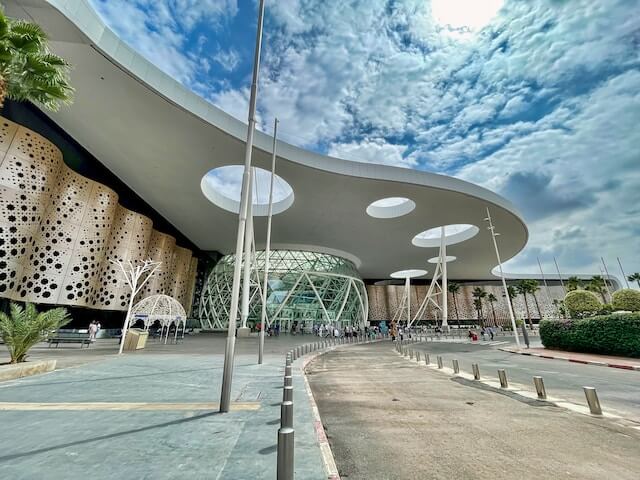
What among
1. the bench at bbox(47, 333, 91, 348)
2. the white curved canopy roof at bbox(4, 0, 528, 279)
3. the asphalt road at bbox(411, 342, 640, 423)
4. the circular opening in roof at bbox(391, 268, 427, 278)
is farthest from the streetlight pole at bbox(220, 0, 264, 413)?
the circular opening in roof at bbox(391, 268, 427, 278)

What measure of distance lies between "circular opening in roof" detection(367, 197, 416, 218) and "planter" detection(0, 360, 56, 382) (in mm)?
24262

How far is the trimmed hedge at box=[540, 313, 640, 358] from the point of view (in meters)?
12.8

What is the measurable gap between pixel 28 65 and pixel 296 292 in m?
29.9

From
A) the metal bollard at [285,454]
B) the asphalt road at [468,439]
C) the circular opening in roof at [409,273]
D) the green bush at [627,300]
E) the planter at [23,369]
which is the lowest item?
the asphalt road at [468,439]

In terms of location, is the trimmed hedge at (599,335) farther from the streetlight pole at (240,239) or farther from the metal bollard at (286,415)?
the metal bollard at (286,415)

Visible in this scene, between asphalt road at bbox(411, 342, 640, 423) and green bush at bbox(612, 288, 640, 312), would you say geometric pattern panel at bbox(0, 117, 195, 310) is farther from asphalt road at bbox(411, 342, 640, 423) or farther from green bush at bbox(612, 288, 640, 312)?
green bush at bbox(612, 288, 640, 312)

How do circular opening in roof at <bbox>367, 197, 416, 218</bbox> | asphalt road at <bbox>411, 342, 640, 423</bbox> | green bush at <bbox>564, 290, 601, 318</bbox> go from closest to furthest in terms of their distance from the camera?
1. asphalt road at <bbox>411, 342, 640, 423</bbox>
2. green bush at <bbox>564, 290, 601, 318</bbox>
3. circular opening in roof at <bbox>367, 197, 416, 218</bbox>

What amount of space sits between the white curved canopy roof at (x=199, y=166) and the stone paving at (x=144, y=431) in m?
13.9

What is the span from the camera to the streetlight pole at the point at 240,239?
15.2ft

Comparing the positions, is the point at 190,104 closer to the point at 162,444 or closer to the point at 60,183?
the point at 60,183

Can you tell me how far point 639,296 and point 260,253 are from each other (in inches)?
1367

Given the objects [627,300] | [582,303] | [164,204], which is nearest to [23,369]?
[164,204]

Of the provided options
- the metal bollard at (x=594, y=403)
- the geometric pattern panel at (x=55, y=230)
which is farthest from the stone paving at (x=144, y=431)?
the geometric pattern panel at (x=55, y=230)

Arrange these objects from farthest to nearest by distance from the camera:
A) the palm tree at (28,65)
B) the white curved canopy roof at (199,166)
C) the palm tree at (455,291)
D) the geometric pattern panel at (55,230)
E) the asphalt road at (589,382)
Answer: the palm tree at (455,291) → the geometric pattern panel at (55,230) → the white curved canopy roof at (199,166) → the palm tree at (28,65) → the asphalt road at (589,382)
